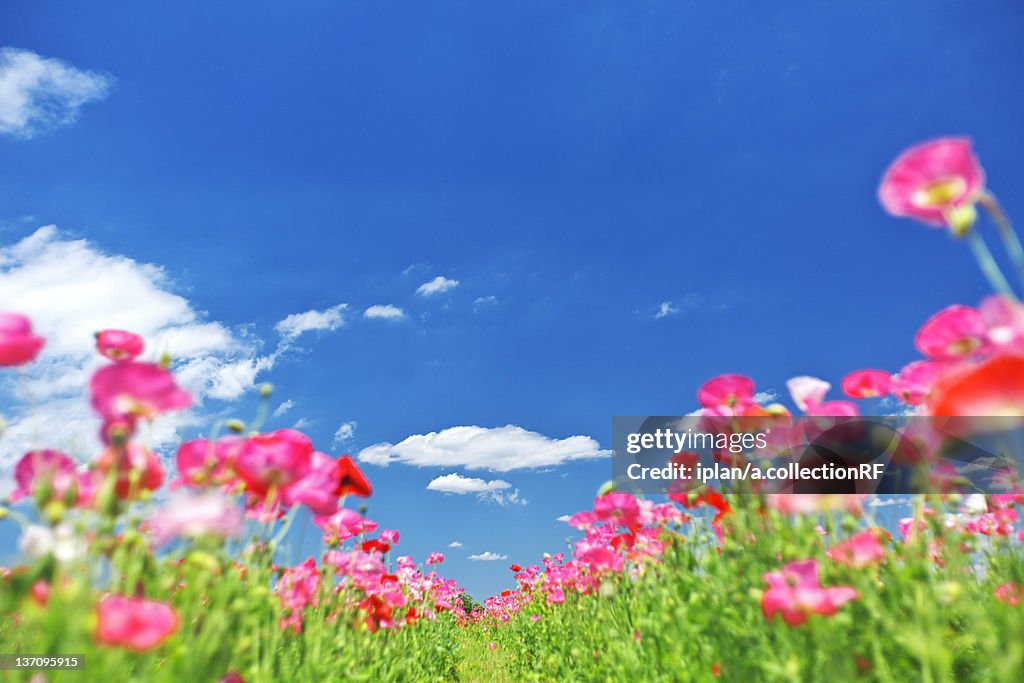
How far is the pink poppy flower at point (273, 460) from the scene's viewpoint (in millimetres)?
2318

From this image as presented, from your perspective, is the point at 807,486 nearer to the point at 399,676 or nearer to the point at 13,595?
the point at 13,595

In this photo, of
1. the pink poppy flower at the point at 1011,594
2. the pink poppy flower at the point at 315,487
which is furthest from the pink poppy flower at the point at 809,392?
the pink poppy flower at the point at 315,487

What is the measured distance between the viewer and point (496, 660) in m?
9.54

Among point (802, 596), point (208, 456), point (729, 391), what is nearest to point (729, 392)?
point (729, 391)

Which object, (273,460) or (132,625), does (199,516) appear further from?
(273,460)

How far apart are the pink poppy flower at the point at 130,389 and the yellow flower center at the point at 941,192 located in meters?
2.28

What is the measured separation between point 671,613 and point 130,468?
272cm

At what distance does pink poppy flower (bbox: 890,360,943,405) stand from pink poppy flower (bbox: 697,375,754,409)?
0.57 metres

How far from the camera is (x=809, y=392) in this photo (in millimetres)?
2809

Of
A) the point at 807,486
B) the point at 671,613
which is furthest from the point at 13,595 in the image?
the point at 671,613

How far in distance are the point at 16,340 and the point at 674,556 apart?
3.28 meters

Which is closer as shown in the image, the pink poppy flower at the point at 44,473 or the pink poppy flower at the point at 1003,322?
the pink poppy flower at the point at 1003,322

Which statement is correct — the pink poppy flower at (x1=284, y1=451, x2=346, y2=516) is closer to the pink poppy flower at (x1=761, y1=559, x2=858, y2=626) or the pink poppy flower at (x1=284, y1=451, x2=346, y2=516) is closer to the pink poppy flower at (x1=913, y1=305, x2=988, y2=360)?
the pink poppy flower at (x1=761, y1=559, x2=858, y2=626)

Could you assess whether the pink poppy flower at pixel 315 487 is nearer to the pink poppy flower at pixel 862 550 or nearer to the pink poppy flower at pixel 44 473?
the pink poppy flower at pixel 44 473
